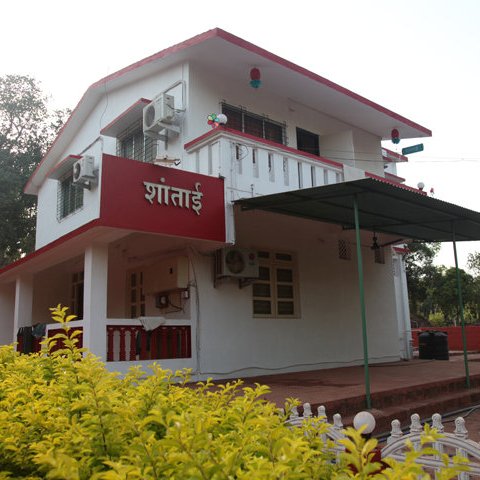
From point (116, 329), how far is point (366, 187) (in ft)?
13.3

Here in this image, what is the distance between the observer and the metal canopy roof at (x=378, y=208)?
21.2ft

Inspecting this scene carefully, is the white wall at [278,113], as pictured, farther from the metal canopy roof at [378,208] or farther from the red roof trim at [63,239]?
the red roof trim at [63,239]

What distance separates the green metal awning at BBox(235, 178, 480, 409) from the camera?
6.32 m

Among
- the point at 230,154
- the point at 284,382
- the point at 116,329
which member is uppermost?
the point at 230,154

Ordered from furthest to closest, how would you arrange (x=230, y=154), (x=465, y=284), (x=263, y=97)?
1. (x=465, y=284)
2. (x=263, y=97)
3. (x=230, y=154)

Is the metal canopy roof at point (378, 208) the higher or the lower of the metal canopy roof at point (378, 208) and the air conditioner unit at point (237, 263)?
the higher

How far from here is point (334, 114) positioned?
37.8 feet

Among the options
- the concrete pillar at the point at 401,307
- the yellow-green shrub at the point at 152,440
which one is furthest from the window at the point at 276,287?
the yellow-green shrub at the point at 152,440

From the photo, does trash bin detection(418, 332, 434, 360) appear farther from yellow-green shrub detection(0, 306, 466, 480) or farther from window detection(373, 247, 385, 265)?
yellow-green shrub detection(0, 306, 466, 480)

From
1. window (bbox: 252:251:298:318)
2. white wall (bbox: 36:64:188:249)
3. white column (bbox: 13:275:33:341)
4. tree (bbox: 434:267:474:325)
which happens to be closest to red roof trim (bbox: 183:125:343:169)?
white wall (bbox: 36:64:188:249)

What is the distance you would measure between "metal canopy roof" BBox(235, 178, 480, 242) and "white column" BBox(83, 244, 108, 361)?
7.32 feet

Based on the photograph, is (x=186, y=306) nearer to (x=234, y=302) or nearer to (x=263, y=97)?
(x=234, y=302)

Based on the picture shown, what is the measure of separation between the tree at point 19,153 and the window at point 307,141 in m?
11.5

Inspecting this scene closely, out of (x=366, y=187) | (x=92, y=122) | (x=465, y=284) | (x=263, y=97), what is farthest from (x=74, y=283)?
(x=465, y=284)
